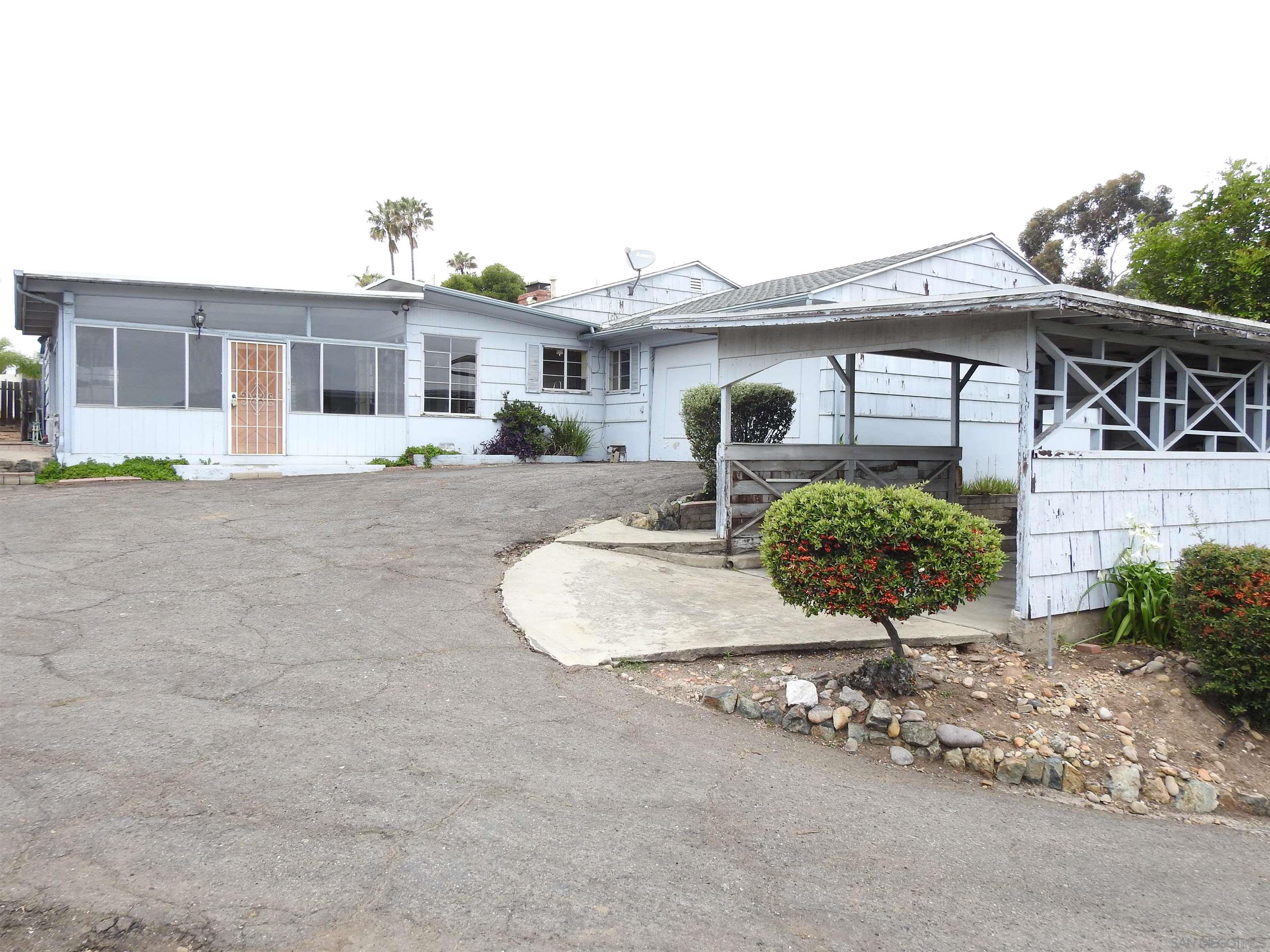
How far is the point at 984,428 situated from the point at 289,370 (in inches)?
496

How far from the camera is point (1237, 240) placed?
1476 centimetres

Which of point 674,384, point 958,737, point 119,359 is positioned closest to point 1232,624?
point 958,737

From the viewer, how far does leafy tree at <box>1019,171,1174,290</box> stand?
119 ft

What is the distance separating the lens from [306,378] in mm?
16375

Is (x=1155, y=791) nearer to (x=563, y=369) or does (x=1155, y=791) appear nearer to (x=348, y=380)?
(x=348, y=380)

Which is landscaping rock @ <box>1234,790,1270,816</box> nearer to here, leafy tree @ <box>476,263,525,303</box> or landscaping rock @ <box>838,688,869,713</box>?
landscaping rock @ <box>838,688,869,713</box>

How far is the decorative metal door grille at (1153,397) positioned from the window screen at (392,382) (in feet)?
38.9

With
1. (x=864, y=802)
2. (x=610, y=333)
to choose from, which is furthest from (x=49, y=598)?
(x=610, y=333)

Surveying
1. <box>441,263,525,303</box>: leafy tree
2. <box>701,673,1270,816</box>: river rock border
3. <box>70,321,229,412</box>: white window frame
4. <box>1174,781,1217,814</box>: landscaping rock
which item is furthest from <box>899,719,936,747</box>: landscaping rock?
<box>441,263,525,303</box>: leafy tree

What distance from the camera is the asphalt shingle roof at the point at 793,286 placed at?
14.6 m

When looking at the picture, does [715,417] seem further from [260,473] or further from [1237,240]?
[1237,240]

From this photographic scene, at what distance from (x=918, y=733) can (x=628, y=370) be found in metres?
15.0

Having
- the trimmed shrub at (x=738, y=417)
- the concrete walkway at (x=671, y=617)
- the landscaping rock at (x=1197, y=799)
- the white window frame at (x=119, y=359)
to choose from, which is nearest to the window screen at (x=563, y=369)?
the white window frame at (x=119, y=359)

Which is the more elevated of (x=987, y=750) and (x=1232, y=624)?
(x=1232, y=624)
